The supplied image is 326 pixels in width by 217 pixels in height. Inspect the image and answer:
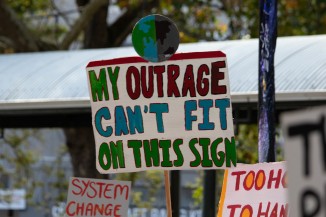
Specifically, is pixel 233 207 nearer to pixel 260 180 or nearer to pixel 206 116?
pixel 260 180

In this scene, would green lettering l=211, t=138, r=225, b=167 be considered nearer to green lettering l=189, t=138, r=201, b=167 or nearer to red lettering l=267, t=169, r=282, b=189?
green lettering l=189, t=138, r=201, b=167

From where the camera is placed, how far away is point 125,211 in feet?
32.8

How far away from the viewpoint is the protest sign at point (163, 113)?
8.23 meters

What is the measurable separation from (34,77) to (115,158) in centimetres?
682

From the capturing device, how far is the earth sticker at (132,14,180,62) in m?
8.61

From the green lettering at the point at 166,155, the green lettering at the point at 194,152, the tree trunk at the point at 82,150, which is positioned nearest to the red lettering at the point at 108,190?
the green lettering at the point at 166,155

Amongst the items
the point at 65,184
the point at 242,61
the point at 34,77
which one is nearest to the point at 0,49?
the point at 65,184

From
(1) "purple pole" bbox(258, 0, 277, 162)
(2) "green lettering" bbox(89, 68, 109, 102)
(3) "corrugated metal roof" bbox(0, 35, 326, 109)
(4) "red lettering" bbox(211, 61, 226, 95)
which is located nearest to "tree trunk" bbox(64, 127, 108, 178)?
(3) "corrugated metal roof" bbox(0, 35, 326, 109)

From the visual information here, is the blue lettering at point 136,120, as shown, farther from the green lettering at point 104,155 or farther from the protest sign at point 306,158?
the protest sign at point 306,158

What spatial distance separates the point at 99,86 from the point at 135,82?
0.96 ft

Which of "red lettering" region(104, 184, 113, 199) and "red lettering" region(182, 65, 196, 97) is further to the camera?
"red lettering" region(104, 184, 113, 199)

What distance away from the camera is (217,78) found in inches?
324

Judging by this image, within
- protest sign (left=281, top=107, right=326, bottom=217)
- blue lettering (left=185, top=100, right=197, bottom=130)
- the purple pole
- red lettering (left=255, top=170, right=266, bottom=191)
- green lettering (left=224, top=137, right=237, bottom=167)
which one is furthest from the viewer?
the purple pole

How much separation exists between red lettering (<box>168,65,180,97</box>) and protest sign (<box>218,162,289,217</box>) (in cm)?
65
